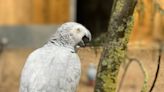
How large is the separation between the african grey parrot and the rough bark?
11cm

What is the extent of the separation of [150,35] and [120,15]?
5177 mm

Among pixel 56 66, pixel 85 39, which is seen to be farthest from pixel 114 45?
pixel 56 66

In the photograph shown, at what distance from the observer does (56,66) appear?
194 cm

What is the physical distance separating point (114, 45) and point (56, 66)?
27cm

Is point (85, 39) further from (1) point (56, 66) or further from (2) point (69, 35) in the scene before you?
(1) point (56, 66)

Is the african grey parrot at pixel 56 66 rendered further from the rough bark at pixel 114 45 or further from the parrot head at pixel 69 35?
the rough bark at pixel 114 45

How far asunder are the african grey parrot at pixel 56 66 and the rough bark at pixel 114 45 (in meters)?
0.11

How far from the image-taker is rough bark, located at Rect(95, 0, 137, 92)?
2.04 m

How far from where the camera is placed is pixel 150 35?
7156 mm

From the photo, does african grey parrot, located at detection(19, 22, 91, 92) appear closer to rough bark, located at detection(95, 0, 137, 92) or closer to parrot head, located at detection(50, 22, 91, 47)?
parrot head, located at detection(50, 22, 91, 47)

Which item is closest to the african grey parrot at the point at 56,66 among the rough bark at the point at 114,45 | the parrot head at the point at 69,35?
the parrot head at the point at 69,35

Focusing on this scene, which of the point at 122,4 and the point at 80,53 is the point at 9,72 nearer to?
the point at 80,53

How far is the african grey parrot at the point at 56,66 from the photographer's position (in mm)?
1897

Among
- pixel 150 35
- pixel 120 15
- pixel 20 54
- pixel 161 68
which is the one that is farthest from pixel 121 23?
pixel 150 35
